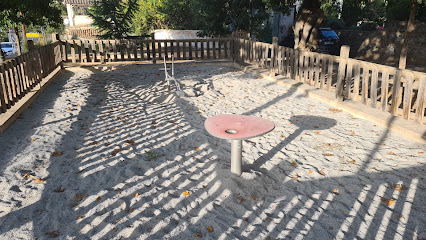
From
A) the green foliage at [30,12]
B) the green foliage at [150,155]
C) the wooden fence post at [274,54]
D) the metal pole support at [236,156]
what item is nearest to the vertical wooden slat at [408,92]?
the metal pole support at [236,156]

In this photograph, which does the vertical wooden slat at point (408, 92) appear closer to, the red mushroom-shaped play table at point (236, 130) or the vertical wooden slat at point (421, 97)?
the vertical wooden slat at point (421, 97)

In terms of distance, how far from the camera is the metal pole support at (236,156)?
4.61 m

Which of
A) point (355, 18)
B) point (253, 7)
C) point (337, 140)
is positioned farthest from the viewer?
point (355, 18)

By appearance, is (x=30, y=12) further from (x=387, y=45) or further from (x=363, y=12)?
(x=363, y=12)

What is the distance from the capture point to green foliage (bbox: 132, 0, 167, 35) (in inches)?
1029

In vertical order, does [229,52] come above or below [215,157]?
above

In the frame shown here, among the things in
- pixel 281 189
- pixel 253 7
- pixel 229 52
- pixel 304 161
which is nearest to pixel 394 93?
pixel 304 161

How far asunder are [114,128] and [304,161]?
3717 millimetres

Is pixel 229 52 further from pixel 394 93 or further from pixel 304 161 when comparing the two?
pixel 304 161

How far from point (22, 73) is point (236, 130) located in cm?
654

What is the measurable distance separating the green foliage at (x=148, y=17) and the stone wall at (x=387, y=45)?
1405 centimetres

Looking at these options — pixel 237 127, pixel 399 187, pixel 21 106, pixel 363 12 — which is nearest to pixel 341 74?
pixel 399 187

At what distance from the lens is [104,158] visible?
522 centimetres

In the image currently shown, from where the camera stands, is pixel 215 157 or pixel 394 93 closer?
pixel 215 157
